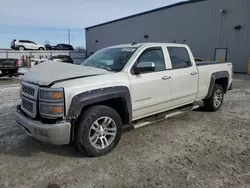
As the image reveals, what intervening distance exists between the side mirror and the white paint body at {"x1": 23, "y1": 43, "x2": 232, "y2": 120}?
0.33 ft

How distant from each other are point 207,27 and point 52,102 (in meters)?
19.2

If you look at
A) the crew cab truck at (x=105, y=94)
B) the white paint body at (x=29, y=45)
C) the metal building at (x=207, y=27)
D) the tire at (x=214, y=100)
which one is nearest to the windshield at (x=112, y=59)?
the crew cab truck at (x=105, y=94)

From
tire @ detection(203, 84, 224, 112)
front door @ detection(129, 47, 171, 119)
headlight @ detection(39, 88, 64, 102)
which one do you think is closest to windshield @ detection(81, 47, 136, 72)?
front door @ detection(129, 47, 171, 119)

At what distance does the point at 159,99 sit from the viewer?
4.26m

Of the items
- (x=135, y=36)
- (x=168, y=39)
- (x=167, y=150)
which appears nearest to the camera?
(x=167, y=150)

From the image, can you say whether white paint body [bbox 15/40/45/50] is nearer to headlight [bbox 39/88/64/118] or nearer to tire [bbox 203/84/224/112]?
tire [bbox 203/84/224/112]

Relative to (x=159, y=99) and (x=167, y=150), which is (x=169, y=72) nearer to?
(x=159, y=99)

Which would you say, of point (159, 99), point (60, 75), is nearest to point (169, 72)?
point (159, 99)

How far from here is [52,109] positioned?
303 centimetres

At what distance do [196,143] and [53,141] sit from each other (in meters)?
2.52

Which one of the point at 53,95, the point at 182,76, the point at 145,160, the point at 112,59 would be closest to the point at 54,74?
the point at 53,95

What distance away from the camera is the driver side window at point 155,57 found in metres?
4.16

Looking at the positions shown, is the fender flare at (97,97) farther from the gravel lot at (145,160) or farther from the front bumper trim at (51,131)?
the gravel lot at (145,160)

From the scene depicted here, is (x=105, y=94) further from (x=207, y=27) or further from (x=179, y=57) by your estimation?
(x=207, y=27)
